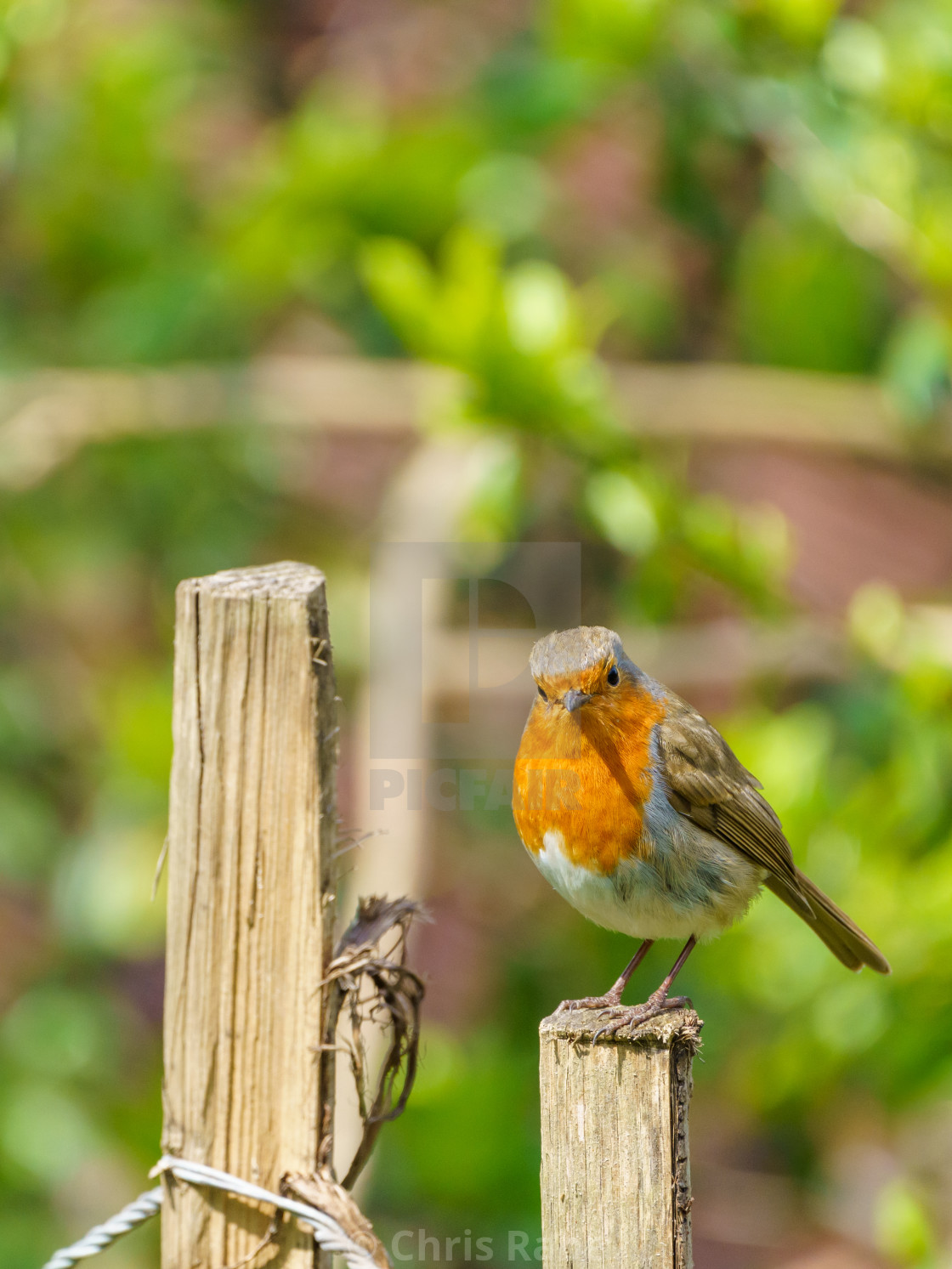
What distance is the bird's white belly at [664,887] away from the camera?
6.85 ft

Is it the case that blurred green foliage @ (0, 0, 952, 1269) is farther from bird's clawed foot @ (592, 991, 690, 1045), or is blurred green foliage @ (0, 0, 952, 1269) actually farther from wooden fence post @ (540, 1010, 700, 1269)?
wooden fence post @ (540, 1010, 700, 1269)

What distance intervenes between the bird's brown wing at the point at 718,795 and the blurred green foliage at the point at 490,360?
3.71ft

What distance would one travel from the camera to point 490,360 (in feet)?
11.5

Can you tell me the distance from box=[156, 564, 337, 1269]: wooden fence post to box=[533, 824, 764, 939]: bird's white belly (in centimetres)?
64

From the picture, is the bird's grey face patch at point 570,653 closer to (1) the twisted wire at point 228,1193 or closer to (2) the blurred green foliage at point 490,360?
(1) the twisted wire at point 228,1193

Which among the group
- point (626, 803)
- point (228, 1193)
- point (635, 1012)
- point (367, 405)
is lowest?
point (228, 1193)

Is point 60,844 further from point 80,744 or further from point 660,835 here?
point 660,835

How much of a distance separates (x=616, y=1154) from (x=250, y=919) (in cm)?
50

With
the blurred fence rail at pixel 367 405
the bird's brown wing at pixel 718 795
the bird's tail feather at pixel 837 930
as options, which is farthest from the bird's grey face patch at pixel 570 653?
the blurred fence rail at pixel 367 405

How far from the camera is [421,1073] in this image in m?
4.27

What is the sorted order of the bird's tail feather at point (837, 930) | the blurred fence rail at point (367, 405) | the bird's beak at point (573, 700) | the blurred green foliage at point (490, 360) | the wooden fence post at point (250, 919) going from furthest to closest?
the blurred fence rail at point (367, 405) < the blurred green foliage at point (490, 360) < the bird's tail feather at point (837, 930) < the bird's beak at point (573, 700) < the wooden fence post at point (250, 919)

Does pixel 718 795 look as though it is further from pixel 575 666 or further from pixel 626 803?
pixel 575 666

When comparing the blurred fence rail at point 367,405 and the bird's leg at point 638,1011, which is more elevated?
the blurred fence rail at point 367,405

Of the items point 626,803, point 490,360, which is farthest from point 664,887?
point 490,360
